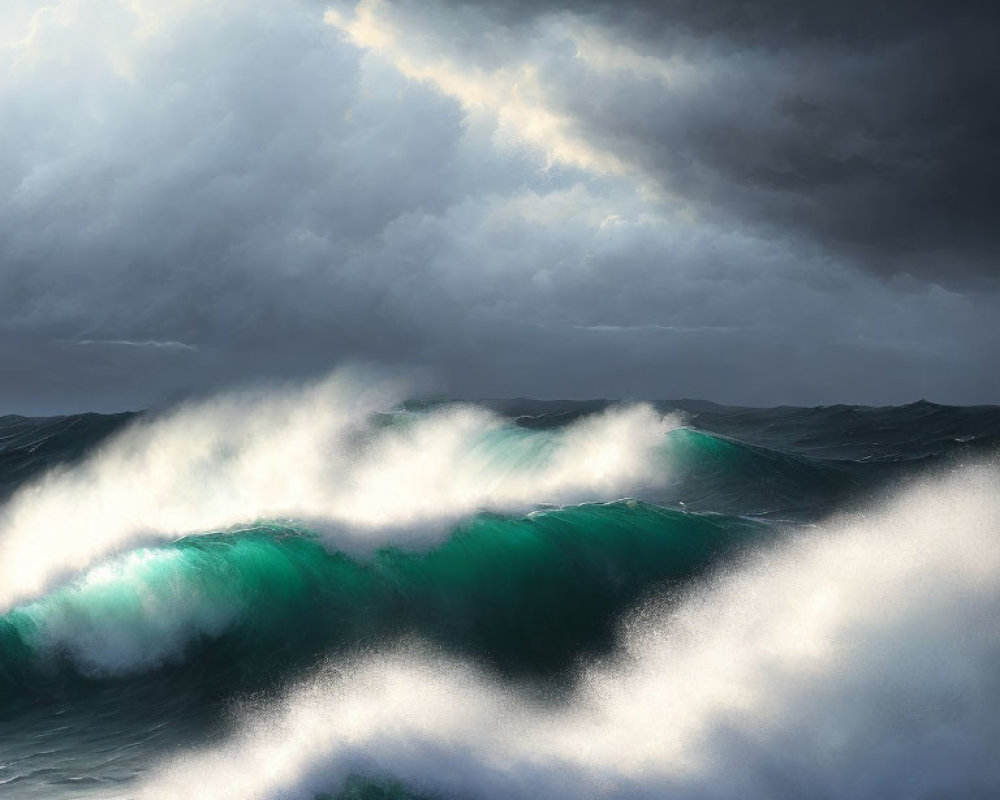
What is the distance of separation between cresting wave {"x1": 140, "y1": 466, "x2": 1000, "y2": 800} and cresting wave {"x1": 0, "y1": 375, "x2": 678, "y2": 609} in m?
4.52

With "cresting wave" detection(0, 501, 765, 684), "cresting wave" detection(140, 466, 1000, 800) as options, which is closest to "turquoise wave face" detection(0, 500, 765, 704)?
"cresting wave" detection(0, 501, 765, 684)

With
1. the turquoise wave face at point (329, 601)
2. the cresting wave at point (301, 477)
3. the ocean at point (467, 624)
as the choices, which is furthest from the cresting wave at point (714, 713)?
the cresting wave at point (301, 477)

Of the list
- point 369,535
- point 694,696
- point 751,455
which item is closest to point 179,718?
point 369,535

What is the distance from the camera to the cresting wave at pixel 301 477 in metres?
15.5

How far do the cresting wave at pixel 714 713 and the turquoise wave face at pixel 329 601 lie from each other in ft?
4.12

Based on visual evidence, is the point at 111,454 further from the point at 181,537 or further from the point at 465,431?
the point at 465,431

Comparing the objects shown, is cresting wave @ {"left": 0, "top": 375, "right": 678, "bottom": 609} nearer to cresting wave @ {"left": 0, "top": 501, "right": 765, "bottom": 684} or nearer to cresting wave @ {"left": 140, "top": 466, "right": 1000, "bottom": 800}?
cresting wave @ {"left": 0, "top": 501, "right": 765, "bottom": 684}

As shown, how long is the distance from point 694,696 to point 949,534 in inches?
205

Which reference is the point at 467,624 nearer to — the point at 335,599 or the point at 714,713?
the point at 335,599

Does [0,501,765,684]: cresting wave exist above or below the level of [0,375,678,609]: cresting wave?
below

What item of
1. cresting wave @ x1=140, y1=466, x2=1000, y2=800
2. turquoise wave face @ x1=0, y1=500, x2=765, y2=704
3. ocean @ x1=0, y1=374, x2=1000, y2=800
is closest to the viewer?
cresting wave @ x1=140, y1=466, x2=1000, y2=800

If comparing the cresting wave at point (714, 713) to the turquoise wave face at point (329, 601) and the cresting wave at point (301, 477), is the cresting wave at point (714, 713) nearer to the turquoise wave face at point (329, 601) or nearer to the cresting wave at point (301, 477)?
the turquoise wave face at point (329, 601)

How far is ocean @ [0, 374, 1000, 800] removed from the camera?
941 centimetres

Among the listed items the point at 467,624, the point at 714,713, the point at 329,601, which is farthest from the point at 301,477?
the point at 714,713
